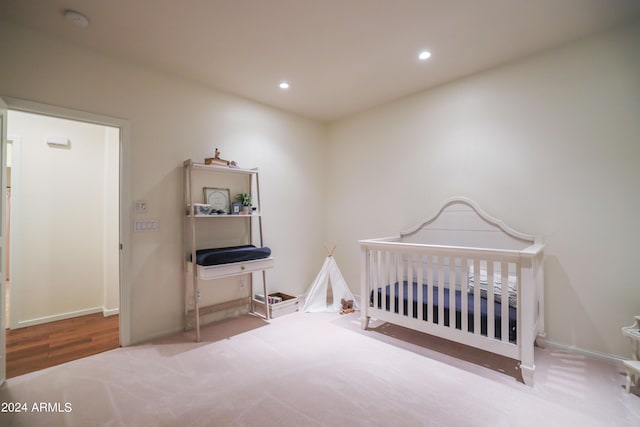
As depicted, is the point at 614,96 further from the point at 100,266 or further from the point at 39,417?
the point at 100,266

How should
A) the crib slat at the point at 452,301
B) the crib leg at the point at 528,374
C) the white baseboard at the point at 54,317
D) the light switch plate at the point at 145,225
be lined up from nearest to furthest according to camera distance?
1. the crib leg at the point at 528,374
2. the crib slat at the point at 452,301
3. the light switch plate at the point at 145,225
4. the white baseboard at the point at 54,317

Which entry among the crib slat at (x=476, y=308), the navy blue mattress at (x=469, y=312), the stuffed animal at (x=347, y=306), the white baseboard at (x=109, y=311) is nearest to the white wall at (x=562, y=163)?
the navy blue mattress at (x=469, y=312)

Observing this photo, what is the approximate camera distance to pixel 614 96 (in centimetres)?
219

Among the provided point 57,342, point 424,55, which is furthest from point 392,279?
point 57,342

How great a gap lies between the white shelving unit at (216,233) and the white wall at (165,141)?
0.10 meters

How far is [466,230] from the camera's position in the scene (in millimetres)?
2863

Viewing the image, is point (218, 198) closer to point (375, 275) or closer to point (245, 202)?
point (245, 202)

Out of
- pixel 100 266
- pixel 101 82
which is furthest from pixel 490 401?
pixel 100 266

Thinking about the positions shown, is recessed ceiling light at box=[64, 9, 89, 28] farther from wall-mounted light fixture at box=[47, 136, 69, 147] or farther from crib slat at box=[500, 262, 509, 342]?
crib slat at box=[500, 262, 509, 342]

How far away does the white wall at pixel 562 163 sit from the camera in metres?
2.15

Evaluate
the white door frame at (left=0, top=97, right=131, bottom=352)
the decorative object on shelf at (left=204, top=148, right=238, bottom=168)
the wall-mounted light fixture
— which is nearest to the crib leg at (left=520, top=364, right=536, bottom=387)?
the decorative object on shelf at (left=204, top=148, right=238, bottom=168)

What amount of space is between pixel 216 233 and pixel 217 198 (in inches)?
15.0

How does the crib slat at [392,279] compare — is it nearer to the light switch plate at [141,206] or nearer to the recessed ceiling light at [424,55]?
the recessed ceiling light at [424,55]

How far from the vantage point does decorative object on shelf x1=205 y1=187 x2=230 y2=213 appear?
3.00 m
